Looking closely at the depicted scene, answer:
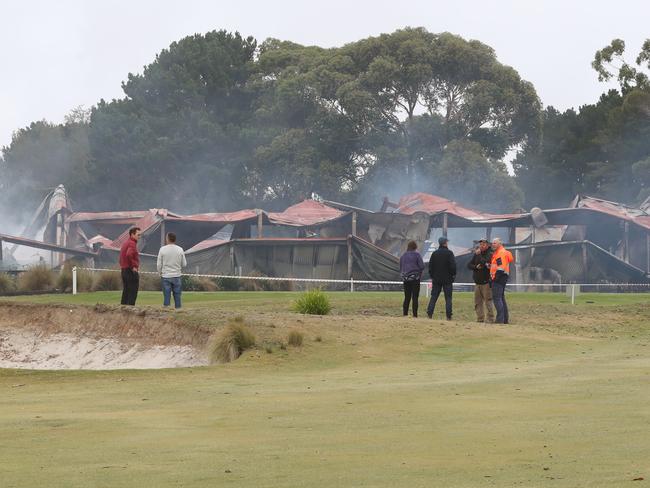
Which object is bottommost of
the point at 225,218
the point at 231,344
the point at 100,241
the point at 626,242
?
the point at 231,344

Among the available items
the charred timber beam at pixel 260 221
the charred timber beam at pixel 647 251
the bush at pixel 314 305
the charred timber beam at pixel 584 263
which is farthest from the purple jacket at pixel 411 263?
the charred timber beam at pixel 647 251

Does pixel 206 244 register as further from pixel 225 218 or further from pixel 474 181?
pixel 474 181

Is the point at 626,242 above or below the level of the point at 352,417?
above

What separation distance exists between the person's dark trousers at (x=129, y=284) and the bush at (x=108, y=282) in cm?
1462

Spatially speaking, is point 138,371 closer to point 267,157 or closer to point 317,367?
point 317,367

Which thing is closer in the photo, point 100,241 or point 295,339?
point 295,339

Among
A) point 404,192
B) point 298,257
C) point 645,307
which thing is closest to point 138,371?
point 645,307

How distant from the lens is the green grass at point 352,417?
9438 millimetres

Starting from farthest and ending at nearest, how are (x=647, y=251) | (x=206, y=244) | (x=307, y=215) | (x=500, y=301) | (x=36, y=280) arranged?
(x=307, y=215)
(x=647, y=251)
(x=206, y=244)
(x=36, y=280)
(x=500, y=301)

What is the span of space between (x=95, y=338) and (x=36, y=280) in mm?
17118

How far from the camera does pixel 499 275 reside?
26.8 meters

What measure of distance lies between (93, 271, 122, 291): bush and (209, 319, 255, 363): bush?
66.5 ft

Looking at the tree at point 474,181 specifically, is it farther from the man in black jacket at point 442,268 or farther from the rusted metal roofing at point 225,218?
the man in black jacket at point 442,268

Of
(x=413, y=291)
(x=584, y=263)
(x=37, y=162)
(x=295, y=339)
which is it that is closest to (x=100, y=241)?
(x=584, y=263)
